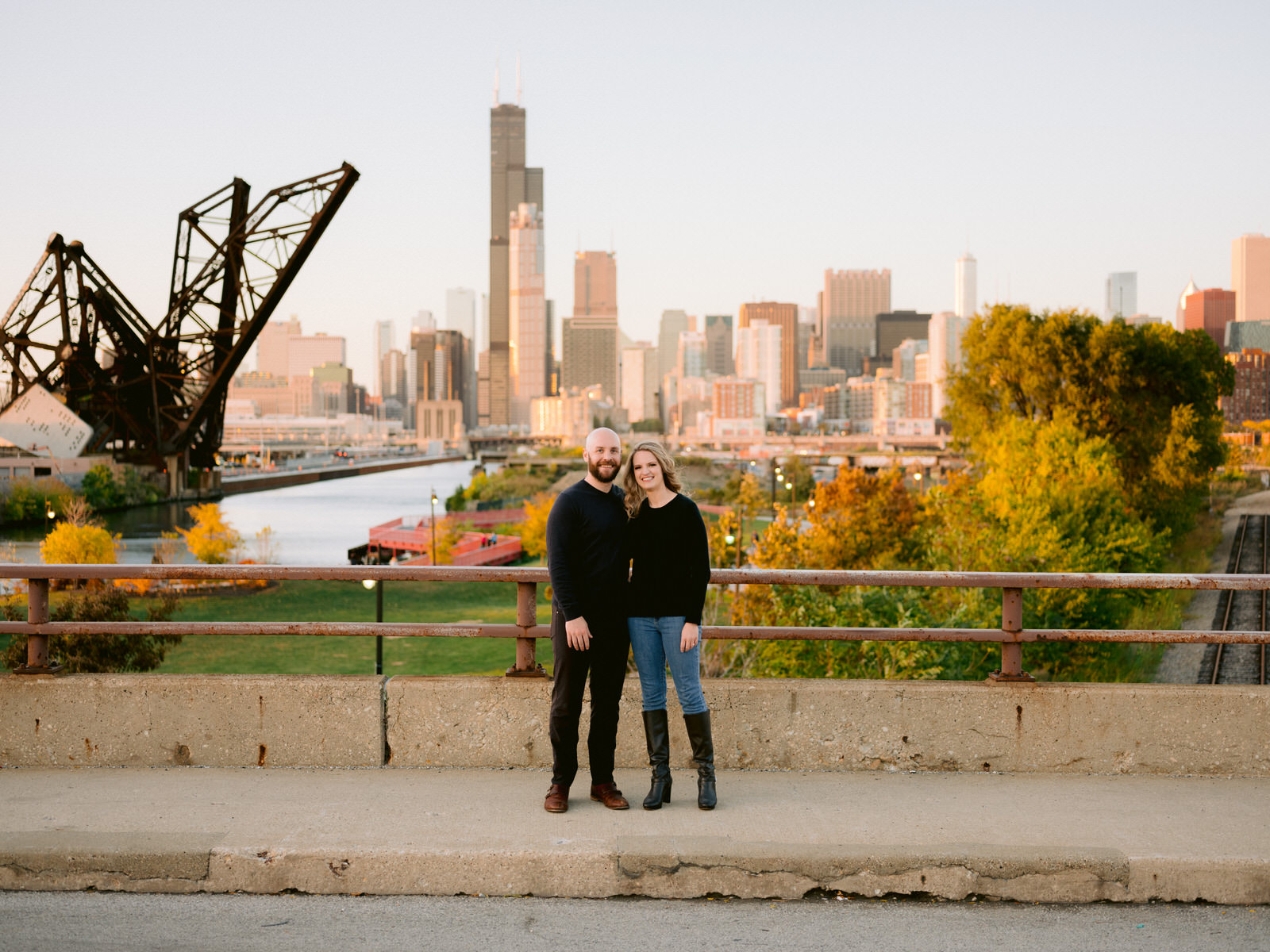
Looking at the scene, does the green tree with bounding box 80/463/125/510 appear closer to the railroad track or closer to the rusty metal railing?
the railroad track

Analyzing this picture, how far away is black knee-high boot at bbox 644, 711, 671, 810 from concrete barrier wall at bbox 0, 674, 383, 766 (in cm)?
175

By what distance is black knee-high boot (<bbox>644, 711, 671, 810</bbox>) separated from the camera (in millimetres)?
5789

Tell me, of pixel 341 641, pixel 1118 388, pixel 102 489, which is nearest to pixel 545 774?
pixel 341 641

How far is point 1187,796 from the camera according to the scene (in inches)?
238

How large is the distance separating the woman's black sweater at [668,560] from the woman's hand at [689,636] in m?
0.05

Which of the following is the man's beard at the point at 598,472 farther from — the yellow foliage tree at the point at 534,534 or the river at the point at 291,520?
the yellow foliage tree at the point at 534,534

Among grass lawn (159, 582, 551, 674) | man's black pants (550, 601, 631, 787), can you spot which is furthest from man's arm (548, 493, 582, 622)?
grass lawn (159, 582, 551, 674)

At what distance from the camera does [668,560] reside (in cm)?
566

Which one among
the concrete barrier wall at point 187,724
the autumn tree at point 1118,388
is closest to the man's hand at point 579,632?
the concrete barrier wall at point 187,724

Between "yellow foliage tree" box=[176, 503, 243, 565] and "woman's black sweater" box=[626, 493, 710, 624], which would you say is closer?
"woman's black sweater" box=[626, 493, 710, 624]

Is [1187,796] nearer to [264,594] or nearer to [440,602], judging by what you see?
[264,594]

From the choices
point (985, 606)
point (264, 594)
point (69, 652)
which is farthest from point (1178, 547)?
point (69, 652)

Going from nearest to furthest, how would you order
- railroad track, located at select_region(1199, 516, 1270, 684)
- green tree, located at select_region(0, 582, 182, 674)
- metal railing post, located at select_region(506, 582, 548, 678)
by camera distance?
metal railing post, located at select_region(506, 582, 548, 678)
green tree, located at select_region(0, 582, 182, 674)
railroad track, located at select_region(1199, 516, 1270, 684)

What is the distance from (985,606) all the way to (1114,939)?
1109 inches
